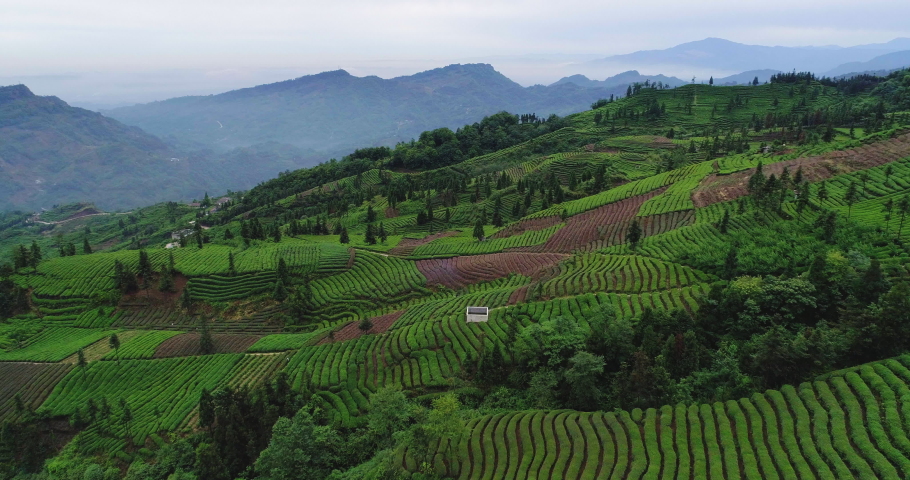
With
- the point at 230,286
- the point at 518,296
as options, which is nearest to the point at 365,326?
the point at 518,296

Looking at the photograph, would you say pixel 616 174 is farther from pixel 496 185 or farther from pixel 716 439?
pixel 716 439

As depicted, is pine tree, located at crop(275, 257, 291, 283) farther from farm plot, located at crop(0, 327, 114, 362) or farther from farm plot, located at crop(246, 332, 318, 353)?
farm plot, located at crop(0, 327, 114, 362)

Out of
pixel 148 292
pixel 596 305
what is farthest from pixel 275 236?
pixel 596 305

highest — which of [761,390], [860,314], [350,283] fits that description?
[860,314]

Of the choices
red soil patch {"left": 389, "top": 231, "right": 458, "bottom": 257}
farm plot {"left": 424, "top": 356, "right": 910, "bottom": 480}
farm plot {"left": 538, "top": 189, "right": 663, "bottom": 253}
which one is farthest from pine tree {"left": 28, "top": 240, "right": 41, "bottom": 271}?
farm plot {"left": 538, "top": 189, "right": 663, "bottom": 253}

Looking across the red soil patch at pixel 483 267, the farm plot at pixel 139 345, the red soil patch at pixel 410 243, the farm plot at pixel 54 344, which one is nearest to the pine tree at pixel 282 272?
the farm plot at pixel 139 345

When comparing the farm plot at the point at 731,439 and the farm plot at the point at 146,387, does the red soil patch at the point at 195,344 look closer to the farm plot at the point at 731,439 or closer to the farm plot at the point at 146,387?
the farm plot at the point at 146,387

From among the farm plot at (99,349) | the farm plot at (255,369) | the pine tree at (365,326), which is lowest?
the farm plot at (99,349)
